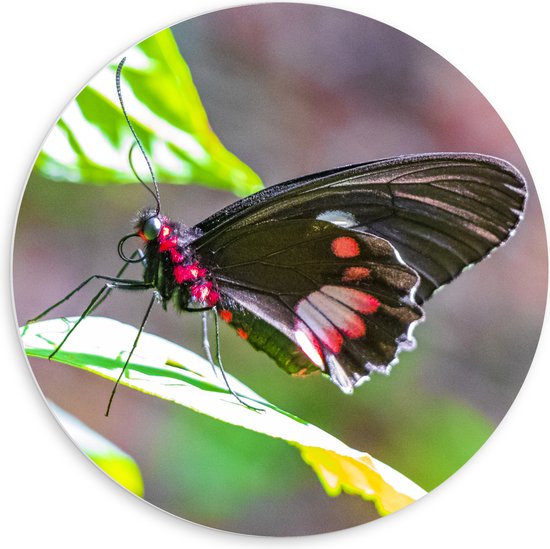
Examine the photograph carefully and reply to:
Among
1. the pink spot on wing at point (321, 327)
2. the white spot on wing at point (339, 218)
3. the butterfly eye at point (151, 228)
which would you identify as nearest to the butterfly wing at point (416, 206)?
the white spot on wing at point (339, 218)

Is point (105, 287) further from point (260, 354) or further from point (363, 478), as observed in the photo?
point (363, 478)

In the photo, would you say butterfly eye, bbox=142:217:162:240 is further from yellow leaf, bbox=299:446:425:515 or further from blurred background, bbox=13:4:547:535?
yellow leaf, bbox=299:446:425:515

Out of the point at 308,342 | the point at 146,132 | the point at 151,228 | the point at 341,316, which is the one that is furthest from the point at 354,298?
the point at 146,132

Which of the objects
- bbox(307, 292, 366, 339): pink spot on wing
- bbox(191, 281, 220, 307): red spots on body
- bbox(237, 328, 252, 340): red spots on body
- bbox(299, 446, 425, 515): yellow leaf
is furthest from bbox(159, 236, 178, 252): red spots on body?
bbox(299, 446, 425, 515): yellow leaf

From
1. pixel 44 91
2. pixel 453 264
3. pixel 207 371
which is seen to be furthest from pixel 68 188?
pixel 453 264

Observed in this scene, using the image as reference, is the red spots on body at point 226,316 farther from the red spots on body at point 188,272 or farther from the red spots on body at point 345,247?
the red spots on body at point 345,247

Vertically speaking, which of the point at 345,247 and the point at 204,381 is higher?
the point at 345,247
